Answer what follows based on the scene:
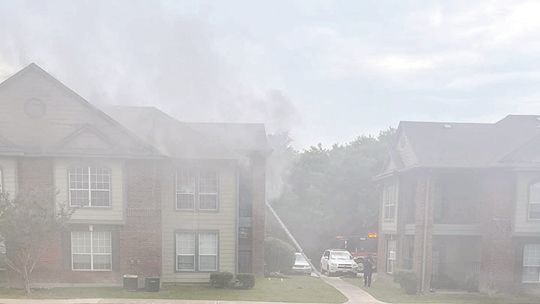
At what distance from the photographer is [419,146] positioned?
53.1 feet

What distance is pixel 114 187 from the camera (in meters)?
14.6

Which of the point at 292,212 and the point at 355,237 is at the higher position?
the point at 355,237

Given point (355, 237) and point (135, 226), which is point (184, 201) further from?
point (355, 237)

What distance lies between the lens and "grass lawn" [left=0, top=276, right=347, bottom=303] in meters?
12.8

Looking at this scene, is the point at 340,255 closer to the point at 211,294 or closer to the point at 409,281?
the point at 409,281

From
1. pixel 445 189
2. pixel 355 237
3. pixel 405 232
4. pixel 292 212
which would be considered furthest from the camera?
pixel 355 237

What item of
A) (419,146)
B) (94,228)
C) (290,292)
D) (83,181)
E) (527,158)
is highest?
(419,146)

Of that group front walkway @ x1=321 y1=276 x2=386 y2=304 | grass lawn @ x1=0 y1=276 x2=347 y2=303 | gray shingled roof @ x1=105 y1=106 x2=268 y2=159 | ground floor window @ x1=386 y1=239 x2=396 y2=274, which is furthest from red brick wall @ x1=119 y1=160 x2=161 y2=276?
ground floor window @ x1=386 y1=239 x2=396 y2=274

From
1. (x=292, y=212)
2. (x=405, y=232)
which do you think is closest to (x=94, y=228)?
(x=292, y=212)

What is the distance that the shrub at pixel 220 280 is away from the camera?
14.8 meters

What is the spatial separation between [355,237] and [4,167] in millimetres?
17369

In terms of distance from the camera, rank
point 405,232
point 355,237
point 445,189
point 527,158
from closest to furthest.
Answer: point 527,158
point 445,189
point 405,232
point 355,237

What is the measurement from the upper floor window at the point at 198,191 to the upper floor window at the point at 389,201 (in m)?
6.34

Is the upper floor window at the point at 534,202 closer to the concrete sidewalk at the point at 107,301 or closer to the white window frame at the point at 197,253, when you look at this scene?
the concrete sidewalk at the point at 107,301
